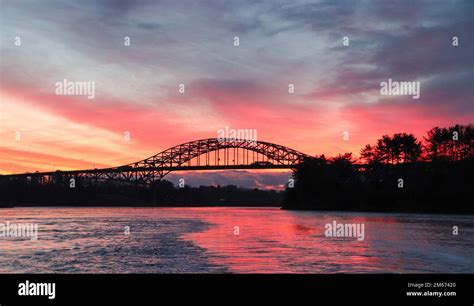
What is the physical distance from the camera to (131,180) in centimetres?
12575

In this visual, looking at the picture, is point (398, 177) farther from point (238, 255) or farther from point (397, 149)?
point (238, 255)

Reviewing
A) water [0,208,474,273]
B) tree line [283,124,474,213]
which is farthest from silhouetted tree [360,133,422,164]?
water [0,208,474,273]

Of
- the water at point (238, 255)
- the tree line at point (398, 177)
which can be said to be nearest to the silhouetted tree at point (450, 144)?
the tree line at point (398, 177)

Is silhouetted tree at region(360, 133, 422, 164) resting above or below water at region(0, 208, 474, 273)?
above

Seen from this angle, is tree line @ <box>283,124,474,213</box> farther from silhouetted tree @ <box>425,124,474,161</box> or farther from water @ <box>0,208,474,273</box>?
water @ <box>0,208,474,273</box>

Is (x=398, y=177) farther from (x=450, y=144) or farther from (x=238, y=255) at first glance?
(x=238, y=255)

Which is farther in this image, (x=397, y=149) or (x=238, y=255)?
(x=397, y=149)

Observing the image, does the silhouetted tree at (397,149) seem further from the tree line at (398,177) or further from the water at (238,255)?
the water at (238,255)

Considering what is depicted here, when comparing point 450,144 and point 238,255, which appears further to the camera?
point 450,144

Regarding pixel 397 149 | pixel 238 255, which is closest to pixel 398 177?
pixel 397 149
